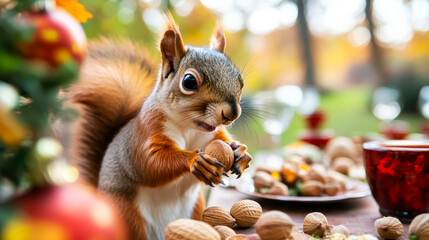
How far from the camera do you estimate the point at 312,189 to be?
78 cm

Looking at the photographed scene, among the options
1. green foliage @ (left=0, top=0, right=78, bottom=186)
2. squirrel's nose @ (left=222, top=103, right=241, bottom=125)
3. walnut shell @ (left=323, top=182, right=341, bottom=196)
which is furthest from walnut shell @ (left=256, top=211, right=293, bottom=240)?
walnut shell @ (left=323, top=182, right=341, bottom=196)

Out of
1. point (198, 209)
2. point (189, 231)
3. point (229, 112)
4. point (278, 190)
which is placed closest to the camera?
point (189, 231)

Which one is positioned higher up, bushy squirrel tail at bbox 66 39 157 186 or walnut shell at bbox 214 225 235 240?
bushy squirrel tail at bbox 66 39 157 186

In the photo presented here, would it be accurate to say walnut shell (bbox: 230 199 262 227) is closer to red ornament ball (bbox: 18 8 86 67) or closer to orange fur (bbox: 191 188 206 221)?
orange fur (bbox: 191 188 206 221)

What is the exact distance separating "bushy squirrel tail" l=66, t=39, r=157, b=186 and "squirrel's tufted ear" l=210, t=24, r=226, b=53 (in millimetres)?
193

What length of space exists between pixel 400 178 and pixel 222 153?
0.33 meters

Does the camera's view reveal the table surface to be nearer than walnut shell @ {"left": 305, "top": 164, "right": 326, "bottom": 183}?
Yes

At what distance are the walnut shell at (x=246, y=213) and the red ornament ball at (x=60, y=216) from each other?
1.02 feet

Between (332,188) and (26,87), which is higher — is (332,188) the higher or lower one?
the lower one

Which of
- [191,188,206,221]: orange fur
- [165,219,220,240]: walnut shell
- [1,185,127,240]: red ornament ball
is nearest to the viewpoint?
[1,185,127,240]: red ornament ball

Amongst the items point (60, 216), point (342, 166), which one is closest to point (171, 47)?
point (60, 216)

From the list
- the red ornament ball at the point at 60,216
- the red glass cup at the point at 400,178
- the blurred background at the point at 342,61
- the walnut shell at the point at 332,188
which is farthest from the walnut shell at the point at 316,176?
the blurred background at the point at 342,61

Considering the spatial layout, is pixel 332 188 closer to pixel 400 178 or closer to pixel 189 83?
pixel 400 178

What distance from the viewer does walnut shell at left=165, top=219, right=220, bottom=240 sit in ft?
1.43
